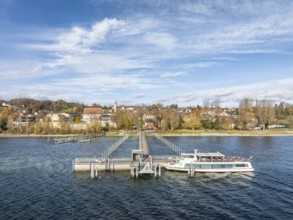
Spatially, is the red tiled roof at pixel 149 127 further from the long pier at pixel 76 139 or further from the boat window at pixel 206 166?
the boat window at pixel 206 166

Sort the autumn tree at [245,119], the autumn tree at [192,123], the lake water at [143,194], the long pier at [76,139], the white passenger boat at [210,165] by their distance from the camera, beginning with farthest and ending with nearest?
1. the autumn tree at [192,123]
2. the autumn tree at [245,119]
3. the long pier at [76,139]
4. the white passenger boat at [210,165]
5. the lake water at [143,194]

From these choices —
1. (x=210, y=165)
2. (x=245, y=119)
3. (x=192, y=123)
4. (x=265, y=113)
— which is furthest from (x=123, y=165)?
(x=265, y=113)

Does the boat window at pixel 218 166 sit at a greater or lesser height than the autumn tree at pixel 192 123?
lesser

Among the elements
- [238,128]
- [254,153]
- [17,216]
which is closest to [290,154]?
[254,153]

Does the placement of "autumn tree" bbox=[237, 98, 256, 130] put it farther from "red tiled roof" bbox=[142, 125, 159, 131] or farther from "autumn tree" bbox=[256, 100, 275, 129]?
"red tiled roof" bbox=[142, 125, 159, 131]

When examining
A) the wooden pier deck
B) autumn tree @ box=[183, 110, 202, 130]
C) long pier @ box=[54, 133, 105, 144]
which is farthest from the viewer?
autumn tree @ box=[183, 110, 202, 130]

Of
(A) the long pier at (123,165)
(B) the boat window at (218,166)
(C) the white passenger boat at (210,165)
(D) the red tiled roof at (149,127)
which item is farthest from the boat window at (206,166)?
(D) the red tiled roof at (149,127)

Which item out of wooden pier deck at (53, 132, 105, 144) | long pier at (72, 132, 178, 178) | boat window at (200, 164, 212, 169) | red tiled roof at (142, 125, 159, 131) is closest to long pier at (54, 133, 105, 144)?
wooden pier deck at (53, 132, 105, 144)

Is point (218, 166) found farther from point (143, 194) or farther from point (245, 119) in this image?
point (245, 119)

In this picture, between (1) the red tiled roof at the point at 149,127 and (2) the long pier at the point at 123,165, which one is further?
(1) the red tiled roof at the point at 149,127

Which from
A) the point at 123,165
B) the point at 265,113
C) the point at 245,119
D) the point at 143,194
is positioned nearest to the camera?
the point at 143,194

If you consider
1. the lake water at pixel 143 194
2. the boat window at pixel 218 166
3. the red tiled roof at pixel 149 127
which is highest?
the red tiled roof at pixel 149 127

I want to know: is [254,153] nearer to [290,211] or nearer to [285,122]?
[290,211]

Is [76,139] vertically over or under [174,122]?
under
